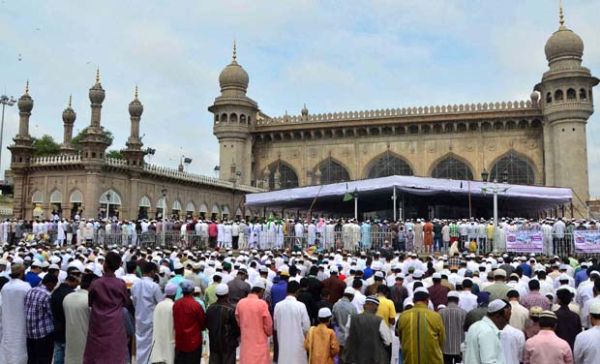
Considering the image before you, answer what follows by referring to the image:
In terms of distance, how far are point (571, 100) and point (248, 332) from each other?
31126 millimetres

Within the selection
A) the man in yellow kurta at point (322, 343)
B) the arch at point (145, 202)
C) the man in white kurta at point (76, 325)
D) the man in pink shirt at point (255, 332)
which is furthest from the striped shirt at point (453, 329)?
the arch at point (145, 202)

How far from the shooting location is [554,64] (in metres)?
33.1

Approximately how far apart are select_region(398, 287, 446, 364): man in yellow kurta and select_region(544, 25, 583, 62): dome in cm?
3187

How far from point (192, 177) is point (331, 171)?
10.4 m

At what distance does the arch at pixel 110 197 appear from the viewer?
28362 mm

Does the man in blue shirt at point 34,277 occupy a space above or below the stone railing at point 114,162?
below

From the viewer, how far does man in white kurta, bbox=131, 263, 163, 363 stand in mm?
7141

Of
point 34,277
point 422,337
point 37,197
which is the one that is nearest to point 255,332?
point 422,337

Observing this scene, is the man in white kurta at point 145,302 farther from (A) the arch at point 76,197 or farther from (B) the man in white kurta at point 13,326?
(A) the arch at point 76,197

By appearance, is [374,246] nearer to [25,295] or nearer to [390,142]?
[25,295]

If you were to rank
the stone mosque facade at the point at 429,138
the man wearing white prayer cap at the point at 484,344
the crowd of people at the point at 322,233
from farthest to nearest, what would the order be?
the stone mosque facade at the point at 429,138, the crowd of people at the point at 322,233, the man wearing white prayer cap at the point at 484,344

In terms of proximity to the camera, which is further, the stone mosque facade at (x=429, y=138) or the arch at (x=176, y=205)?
the arch at (x=176, y=205)

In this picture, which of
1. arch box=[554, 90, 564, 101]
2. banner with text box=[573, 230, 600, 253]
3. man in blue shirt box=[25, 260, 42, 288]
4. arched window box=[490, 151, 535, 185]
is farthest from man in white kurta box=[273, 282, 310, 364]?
arched window box=[490, 151, 535, 185]

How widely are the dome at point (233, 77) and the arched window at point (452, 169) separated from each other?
14.6 metres
